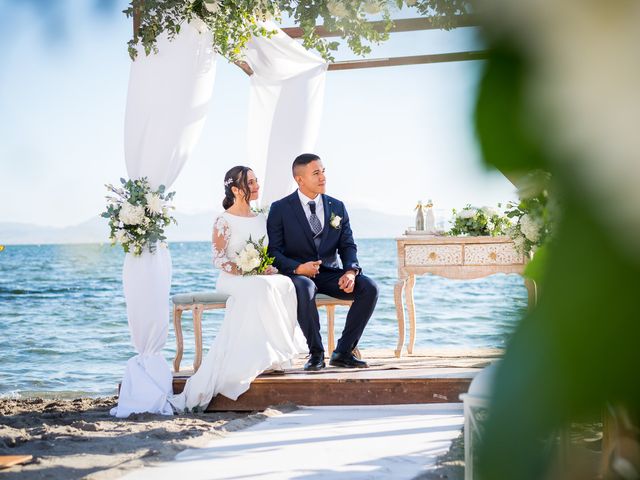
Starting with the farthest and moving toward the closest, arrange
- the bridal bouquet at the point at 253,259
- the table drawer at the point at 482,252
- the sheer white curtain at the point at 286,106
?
1. the sheer white curtain at the point at 286,106
2. the table drawer at the point at 482,252
3. the bridal bouquet at the point at 253,259

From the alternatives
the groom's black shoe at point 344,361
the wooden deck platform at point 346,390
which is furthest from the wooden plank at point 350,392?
the groom's black shoe at point 344,361

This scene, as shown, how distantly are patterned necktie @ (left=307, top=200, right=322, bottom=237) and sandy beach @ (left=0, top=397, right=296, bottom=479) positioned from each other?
4.23 feet

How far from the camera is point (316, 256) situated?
5434mm

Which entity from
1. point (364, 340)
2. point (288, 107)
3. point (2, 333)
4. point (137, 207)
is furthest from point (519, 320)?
point (2, 333)

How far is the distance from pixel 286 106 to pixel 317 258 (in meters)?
1.41

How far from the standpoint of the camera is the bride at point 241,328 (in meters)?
4.68

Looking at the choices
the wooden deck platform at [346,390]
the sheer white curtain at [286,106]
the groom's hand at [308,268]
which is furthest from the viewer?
the sheer white curtain at [286,106]

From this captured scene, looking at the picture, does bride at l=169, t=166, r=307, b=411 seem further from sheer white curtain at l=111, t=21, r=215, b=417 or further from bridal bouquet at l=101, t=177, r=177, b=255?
bridal bouquet at l=101, t=177, r=177, b=255

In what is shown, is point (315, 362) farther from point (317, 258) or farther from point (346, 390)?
point (317, 258)

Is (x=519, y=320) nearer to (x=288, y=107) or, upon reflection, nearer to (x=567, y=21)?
(x=567, y=21)

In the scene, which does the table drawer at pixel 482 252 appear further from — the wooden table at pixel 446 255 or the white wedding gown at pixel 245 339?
the white wedding gown at pixel 245 339

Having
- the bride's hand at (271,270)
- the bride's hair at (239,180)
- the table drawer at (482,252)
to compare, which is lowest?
the bride's hand at (271,270)

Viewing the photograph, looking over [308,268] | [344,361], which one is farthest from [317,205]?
[344,361]

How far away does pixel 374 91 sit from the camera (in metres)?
0.36
